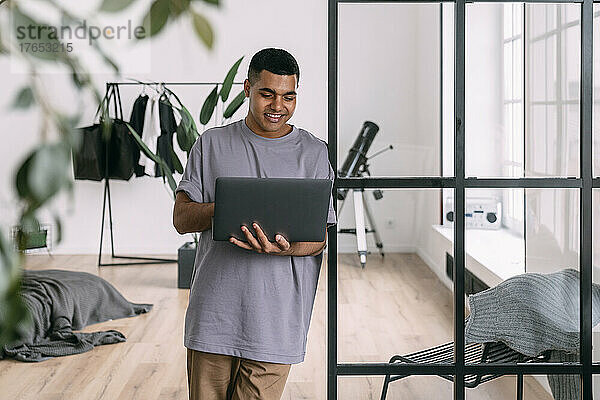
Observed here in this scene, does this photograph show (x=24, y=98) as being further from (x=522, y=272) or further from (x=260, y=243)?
(x=522, y=272)

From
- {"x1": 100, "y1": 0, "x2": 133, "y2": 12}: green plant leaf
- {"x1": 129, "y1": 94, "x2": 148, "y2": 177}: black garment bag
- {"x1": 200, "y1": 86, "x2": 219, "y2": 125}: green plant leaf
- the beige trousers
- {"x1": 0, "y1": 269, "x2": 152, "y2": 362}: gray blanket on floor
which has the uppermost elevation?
{"x1": 129, "y1": 94, "x2": 148, "y2": 177}: black garment bag

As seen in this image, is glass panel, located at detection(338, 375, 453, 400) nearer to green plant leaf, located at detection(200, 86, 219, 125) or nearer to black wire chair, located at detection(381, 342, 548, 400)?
black wire chair, located at detection(381, 342, 548, 400)

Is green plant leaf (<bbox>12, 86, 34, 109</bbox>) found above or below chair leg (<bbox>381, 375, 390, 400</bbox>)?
above

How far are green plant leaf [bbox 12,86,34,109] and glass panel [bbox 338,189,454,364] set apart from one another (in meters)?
1.87

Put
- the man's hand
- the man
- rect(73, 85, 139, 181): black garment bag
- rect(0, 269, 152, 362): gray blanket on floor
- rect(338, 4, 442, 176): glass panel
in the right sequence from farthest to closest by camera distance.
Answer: rect(73, 85, 139, 181): black garment bag
rect(0, 269, 152, 362): gray blanket on floor
rect(338, 4, 442, 176): glass panel
the man
the man's hand

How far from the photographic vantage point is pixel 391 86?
2.14 m

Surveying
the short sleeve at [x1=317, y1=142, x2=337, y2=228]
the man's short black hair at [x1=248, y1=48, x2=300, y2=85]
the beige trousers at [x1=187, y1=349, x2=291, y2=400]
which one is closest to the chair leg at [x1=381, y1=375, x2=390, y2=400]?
the beige trousers at [x1=187, y1=349, x2=291, y2=400]

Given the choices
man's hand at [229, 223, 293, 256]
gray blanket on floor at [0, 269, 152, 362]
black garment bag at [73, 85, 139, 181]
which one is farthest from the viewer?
black garment bag at [73, 85, 139, 181]

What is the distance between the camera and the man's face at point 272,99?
1.96m

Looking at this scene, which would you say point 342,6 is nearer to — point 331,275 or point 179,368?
point 331,275

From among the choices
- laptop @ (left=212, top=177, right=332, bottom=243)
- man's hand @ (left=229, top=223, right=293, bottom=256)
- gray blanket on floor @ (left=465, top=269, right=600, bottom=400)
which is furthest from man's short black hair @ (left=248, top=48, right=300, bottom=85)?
gray blanket on floor @ (left=465, top=269, right=600, bottom=400)

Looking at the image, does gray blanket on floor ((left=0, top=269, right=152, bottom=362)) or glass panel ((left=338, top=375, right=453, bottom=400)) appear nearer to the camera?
glass panel ((left=338, top=375, right=453, bottom=400))

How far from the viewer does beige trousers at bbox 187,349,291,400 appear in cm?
203

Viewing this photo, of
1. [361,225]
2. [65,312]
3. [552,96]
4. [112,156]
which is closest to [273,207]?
[361,225]
